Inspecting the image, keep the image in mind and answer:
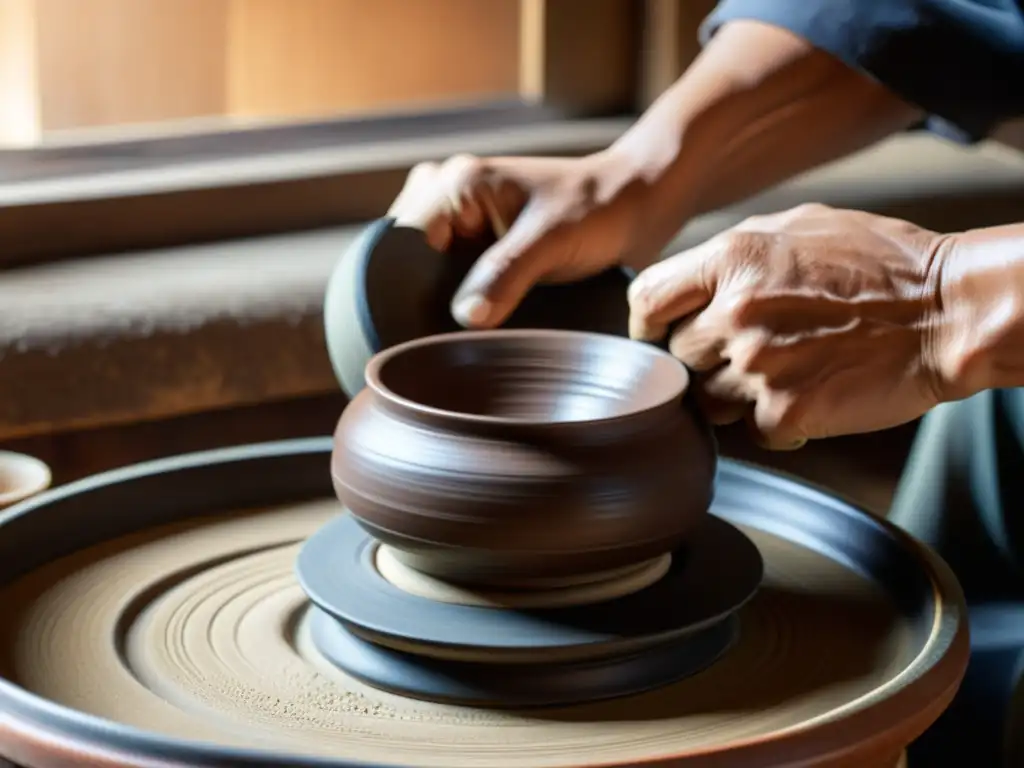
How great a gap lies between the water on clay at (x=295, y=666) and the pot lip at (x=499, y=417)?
7.4 inches

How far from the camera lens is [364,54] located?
2.45m

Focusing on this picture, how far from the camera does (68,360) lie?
165 cm

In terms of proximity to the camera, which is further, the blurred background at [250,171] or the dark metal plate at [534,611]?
the blurred background at [250,171]

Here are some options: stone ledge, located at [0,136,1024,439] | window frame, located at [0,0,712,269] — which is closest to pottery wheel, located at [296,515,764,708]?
stone ledge, located at [0,136,1024,439]

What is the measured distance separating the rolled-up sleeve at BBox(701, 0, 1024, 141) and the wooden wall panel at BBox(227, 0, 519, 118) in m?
0.90

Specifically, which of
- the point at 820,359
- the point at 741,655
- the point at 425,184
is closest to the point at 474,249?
the point at 425,184

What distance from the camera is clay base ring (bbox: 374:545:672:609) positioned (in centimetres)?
99

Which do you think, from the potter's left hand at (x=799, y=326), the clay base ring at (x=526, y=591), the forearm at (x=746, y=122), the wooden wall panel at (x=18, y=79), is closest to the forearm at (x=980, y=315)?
the potter's left hand at (x=799, y=326)

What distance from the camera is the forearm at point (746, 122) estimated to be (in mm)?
1532

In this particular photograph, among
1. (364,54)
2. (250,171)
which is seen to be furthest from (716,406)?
(364,54)

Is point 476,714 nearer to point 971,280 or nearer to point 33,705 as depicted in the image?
point 33,705

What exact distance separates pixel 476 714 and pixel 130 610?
0.31 meters

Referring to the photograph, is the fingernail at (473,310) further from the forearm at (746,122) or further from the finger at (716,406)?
the forearm at (746,122)

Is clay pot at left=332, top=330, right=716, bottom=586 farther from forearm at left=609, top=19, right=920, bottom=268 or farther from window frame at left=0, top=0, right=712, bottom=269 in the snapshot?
window frame at left=0, top=0, right=712, bottom=269
